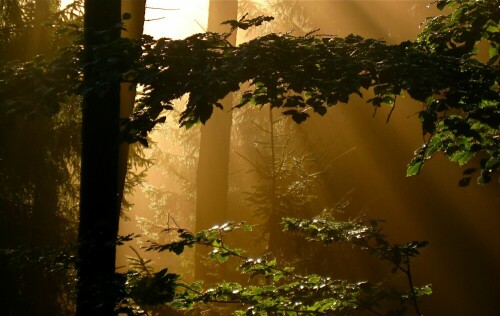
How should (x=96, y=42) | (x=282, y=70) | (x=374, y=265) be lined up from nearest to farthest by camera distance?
1. (x=282, y=70)
2. (x=96, y=42)
3. (x=374, y=265)

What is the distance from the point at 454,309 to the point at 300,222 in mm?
10752

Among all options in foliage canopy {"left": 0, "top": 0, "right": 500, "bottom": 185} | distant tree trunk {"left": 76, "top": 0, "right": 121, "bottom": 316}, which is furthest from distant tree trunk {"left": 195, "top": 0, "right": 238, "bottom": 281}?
foliage canopy {"left": 0, "top": 0, "right": 500, "bottom": 185}

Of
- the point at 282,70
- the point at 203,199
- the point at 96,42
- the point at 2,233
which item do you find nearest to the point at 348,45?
the point at 282,70

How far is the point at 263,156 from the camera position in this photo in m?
14.6

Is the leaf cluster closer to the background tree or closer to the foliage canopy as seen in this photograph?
the foliage canopy

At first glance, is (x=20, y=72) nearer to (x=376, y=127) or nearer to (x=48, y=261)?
(x=48, y=261)

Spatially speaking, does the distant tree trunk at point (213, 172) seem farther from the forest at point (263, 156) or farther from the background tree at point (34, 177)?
the background tree at point (34, 177)

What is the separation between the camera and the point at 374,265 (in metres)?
13.1

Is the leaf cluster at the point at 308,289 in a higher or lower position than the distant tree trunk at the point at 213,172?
lower

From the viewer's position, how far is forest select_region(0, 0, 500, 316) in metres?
3.76

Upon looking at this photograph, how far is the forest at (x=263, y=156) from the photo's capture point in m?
3.76

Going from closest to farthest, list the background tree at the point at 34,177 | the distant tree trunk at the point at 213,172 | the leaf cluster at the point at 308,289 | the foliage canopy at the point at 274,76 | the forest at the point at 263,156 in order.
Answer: the foliage canopy at the point at 274,76, the forest at the point at 263,156, the leaf cluster at the point at 308,289, the background tree at the point at 34,177, the distant tree trunk at the point at 213,172

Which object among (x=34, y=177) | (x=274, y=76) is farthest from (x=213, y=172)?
(x=274, y=76)

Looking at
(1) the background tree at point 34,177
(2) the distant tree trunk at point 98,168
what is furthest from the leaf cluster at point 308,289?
(1) the background tree at point 34,177
